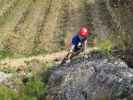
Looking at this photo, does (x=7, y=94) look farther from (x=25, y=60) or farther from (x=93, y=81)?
(x=25, y=60)

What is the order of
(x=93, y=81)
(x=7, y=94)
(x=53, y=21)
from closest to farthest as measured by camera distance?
(x=93, y=81)
(x=7, y=94)
(x=53, y=21)

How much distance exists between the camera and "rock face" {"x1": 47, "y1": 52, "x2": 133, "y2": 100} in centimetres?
920

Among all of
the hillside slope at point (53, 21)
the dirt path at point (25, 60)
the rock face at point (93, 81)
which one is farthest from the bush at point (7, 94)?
the hillside slope at point (53, 21)

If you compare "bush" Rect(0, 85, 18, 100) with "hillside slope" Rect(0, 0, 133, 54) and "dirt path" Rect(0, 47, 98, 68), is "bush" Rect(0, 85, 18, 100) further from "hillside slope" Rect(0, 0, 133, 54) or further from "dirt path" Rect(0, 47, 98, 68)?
"hillside slope" Rect(0, 0, 133, 54)

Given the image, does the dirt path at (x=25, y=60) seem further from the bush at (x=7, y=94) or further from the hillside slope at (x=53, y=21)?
the bush at (x=7, y=94)

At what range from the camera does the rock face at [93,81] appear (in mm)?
9203

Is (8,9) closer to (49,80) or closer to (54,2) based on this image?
(54,2)

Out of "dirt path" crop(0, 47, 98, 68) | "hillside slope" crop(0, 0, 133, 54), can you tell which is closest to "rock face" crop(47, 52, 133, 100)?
"dirt path" crop(0, 47, 98, 68)

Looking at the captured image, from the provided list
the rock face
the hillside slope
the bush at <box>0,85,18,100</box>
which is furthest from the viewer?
the hillside slope

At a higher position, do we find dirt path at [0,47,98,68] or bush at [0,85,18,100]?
bush at [0,85,18,100]

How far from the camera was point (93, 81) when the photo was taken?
981cm

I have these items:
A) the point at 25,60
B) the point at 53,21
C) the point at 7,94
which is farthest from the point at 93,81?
the point at 53,21

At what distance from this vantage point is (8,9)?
81.1 feet

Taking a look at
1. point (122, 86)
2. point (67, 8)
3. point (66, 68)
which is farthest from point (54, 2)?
point (122, 86)
